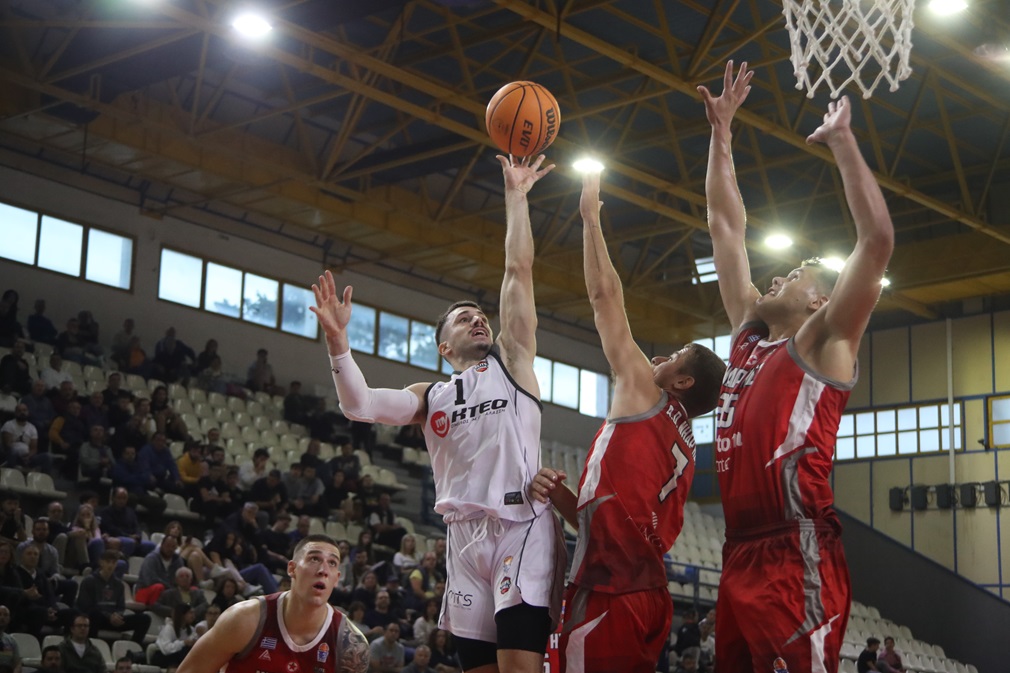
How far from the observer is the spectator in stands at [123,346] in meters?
19.2

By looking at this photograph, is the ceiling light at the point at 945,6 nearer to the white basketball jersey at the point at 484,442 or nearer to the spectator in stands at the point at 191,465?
the white basketball jersey at the point at 484,442

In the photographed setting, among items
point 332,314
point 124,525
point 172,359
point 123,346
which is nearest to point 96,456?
point 124,525

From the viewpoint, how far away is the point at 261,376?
70.4 feet

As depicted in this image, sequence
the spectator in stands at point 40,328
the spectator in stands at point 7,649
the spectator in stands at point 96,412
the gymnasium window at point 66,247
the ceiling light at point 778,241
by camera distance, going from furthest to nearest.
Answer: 1. the ceiling light at point 778,241
2. the gymnasium window at point 66,247
3. the spectator in stands at point 40,328
4. the spectator in stands at point 96,412
5. the spectator in stands at point 7,649

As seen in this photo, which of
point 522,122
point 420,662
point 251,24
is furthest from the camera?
point 251,24

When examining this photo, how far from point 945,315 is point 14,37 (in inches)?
740

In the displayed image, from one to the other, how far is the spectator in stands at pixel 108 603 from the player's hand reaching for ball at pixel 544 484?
8.41 metres

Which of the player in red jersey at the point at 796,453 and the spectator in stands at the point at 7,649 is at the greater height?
the player in red jersey at the point at 796,453

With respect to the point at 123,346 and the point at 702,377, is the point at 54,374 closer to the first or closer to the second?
the point at 123,346

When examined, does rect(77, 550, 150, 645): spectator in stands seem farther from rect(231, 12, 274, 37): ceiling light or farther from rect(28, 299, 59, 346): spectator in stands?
rect(28, 299, 59, 346): spectator in stands

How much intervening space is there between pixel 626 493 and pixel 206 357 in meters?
16.5

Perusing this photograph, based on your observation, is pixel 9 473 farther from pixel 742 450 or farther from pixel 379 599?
pixel 742 450

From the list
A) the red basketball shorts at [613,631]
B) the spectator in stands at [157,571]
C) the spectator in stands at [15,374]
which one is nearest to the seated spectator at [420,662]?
the spectator in stands at [157,571]

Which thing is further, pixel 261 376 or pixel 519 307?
pixel 261 376
